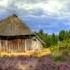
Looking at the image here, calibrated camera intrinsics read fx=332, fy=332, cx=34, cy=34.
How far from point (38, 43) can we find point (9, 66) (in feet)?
145

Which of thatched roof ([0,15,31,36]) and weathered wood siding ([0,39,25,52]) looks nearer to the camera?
weathered wood siding ([0,39,25,52])

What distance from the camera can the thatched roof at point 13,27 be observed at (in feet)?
180

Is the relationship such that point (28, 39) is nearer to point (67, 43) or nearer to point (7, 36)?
point (7, 36)

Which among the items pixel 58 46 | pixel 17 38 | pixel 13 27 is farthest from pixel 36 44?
pixel 58 46

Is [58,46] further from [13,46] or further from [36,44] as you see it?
[36,44]

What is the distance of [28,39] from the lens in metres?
54.2

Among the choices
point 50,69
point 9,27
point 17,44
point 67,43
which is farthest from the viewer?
point 9,27

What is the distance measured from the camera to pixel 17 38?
53812 mm

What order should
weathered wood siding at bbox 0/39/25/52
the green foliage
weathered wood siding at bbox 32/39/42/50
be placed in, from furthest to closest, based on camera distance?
1. weathered wood siding at bbox 32/39/42/50
2. weathered wood siding at bbox 0/39/25/52
3. the green foliage

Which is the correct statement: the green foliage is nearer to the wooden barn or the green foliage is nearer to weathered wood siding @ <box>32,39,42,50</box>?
weathered wood siding @ <box>32,39,42,50</box>

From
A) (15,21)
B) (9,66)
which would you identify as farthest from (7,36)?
(9,66)

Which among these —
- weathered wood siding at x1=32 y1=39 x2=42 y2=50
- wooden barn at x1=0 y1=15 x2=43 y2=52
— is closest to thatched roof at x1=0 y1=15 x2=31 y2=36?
wooden barn at x1=0 y1=15 x2=43 y2=52

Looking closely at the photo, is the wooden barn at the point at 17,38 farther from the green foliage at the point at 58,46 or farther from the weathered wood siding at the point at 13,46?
the green foliage at the point at 58,46

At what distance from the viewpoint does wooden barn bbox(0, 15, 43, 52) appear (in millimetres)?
53281
